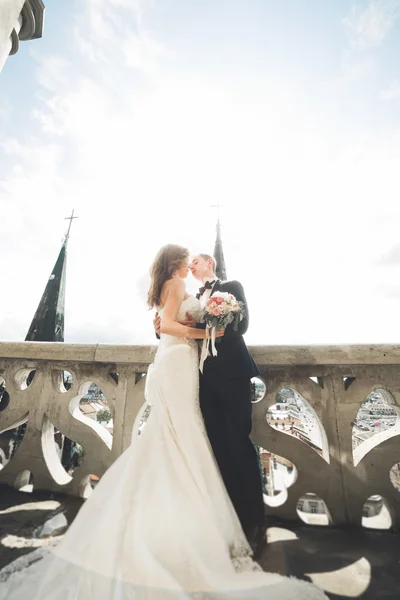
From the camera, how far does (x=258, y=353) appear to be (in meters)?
2.71

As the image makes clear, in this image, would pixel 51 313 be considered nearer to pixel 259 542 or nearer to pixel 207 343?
pixel 207 343

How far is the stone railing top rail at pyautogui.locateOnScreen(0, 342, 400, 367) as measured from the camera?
2.51m

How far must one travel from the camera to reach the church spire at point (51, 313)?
14289 millimetres

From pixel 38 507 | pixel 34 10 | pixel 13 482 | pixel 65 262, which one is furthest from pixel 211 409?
pixel 65 262

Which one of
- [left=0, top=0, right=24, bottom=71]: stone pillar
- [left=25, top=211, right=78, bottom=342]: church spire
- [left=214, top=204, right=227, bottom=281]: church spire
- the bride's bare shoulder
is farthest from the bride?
[left=214, top=204, right=227, bottom=281]: church spire

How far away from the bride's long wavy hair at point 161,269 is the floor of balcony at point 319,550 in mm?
2023

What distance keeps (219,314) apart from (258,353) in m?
0.73

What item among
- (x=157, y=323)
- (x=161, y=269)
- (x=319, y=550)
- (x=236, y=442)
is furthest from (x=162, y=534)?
(x=161, y=269)

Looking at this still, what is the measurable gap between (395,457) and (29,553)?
113 inches

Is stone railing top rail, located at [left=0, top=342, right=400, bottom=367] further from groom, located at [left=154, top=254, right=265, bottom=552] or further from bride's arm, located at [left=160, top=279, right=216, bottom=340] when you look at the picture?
bride's arm, located at [left=160, top=279, right=216, bottom=340]

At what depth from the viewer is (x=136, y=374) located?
292cm

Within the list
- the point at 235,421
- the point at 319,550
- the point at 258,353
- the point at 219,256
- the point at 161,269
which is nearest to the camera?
the point at 319,550

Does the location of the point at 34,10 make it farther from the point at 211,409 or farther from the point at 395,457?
the point at 395,457

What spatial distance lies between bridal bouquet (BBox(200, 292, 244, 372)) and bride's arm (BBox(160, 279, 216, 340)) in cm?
15
